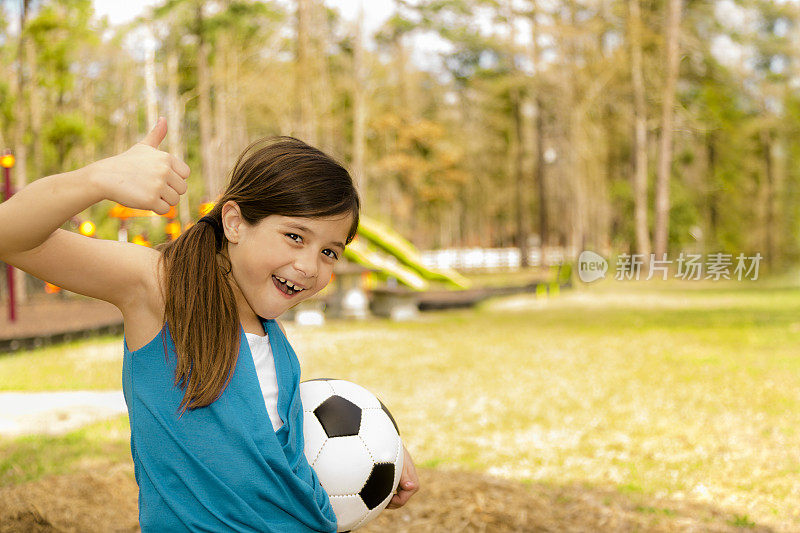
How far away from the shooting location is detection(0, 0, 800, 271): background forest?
2511cm

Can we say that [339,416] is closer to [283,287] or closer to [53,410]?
[283,287]

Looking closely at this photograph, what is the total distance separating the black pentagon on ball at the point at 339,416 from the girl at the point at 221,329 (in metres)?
0.34

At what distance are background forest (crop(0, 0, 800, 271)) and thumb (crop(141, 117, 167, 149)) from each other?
18.2m

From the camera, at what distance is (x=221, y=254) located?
1915 mm

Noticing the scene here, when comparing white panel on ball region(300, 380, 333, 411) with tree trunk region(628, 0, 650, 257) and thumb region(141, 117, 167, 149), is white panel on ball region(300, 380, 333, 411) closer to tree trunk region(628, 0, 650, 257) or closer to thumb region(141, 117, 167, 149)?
thumb region(141, 117, 167, 149)

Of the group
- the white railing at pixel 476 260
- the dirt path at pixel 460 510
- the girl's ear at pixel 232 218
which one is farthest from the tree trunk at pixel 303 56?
the white railing at pixel 476 260


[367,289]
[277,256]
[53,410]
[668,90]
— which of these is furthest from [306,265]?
[668,90]

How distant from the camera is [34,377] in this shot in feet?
24.9

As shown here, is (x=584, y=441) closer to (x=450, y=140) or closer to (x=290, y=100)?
(x=290, y=100)

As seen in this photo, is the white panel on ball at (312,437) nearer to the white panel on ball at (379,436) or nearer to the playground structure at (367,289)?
the white panel on ball at (379,436)

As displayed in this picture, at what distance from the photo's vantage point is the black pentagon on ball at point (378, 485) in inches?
88.1

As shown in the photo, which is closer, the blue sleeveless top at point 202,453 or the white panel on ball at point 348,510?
the blue sleeveless top at point 202,453

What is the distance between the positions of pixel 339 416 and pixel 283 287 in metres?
0.61

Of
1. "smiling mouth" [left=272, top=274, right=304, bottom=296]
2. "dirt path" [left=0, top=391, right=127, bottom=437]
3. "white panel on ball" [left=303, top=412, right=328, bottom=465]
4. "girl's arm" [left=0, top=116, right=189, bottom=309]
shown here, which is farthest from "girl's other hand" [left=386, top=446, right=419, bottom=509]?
"dirt path" [left=0, top=391, right=127, bottom=437]
